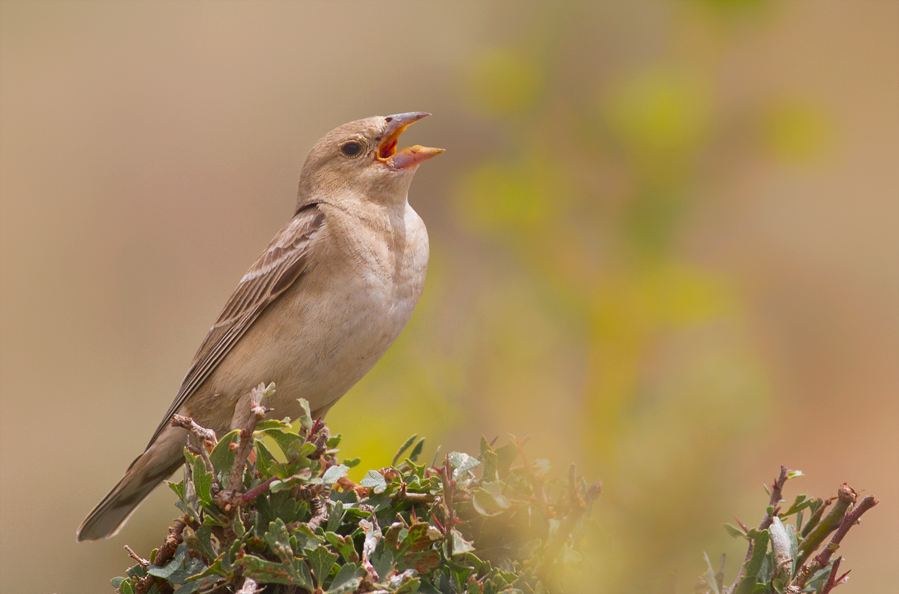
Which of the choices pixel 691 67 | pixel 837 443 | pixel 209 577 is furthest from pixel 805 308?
pixel 209 577

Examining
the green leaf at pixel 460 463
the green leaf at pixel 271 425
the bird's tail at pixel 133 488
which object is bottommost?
the bird's tail at pixel 133 488

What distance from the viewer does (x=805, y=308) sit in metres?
7.16

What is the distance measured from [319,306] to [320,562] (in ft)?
4.75

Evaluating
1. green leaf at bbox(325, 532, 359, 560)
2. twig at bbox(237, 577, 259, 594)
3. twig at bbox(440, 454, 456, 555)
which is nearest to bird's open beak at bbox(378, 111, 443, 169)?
twig at bbox(440, 454, 456, 555)

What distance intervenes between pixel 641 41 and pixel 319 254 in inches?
91.9

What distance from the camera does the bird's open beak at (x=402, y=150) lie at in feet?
9.82

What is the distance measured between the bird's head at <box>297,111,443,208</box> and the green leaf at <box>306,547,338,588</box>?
189cm

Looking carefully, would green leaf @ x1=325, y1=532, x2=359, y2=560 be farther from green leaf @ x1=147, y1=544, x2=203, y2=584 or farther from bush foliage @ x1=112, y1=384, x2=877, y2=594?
green leaf @ x1=147, y1=544, x2=203, y2=584

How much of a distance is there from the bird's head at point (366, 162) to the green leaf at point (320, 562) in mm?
1885

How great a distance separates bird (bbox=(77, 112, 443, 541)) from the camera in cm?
269

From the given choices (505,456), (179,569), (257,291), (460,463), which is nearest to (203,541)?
(179,569)

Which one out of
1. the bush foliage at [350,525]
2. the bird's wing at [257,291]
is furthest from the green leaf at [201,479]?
the bird's wing at [257,291]

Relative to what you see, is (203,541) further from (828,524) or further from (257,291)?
(257,291)

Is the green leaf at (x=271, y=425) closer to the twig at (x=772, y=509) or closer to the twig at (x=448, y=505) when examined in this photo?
the twig at (x=448, y=505)
